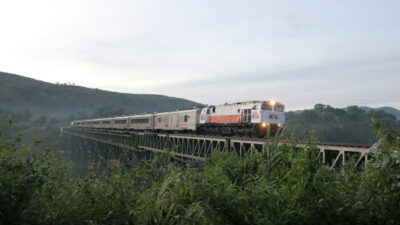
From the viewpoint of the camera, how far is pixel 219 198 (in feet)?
17.6

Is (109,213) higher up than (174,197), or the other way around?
(174,197)

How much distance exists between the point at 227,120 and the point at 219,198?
25.6m

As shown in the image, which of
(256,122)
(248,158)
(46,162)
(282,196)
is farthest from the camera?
(256,122)

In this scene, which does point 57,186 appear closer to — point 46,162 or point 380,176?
point 46,162

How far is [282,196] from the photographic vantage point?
5.44 meters

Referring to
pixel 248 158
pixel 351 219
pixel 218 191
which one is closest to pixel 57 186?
pixel 218 191

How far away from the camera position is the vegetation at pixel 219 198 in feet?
16.8

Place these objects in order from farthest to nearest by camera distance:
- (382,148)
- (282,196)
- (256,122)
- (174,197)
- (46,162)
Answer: (256,122), (46,162), (382,148), (174,197), (282,196)

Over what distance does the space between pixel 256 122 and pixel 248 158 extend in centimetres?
1967

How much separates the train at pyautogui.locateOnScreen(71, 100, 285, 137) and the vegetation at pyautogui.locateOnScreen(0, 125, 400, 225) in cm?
1452

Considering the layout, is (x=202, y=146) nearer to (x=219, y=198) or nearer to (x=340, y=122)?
(x=219, y=198)

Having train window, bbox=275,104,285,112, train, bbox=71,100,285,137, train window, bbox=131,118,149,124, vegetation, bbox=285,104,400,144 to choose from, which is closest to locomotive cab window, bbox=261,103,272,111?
train, bbox=71,100,285,137

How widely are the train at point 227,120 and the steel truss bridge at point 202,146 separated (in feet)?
6.18

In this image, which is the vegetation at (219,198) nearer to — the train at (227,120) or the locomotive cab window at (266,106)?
the train at (227,120)
